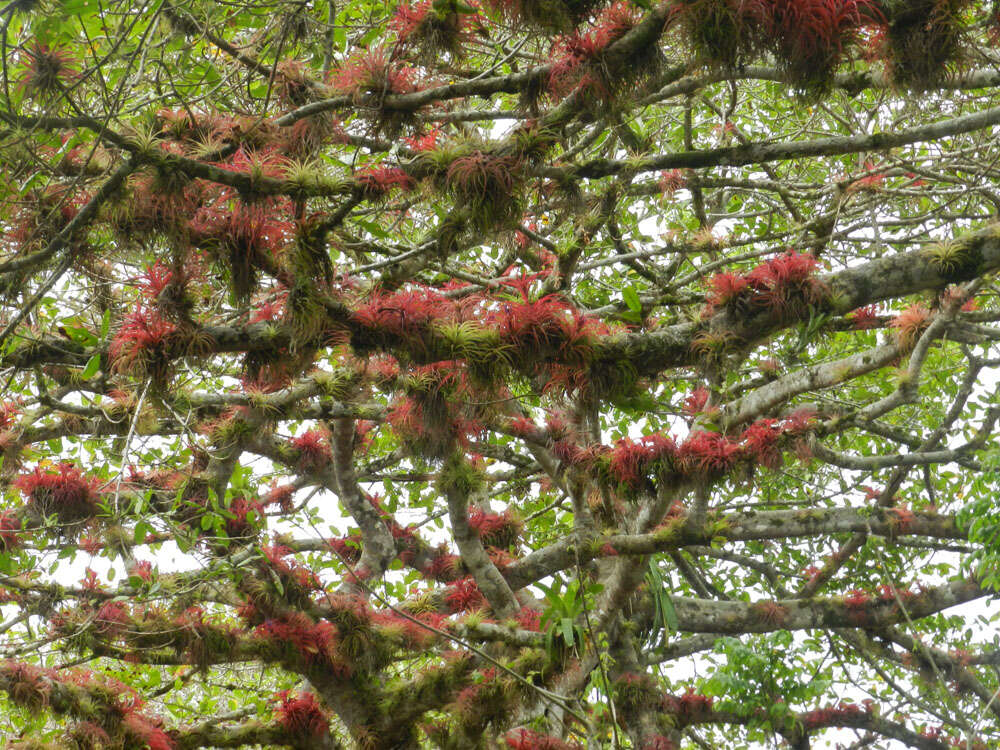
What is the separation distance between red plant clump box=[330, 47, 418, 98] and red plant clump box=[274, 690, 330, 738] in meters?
4.05

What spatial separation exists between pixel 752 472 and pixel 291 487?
3.90m

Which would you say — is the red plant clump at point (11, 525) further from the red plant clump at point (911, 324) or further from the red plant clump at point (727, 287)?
the red plant clump at point (911, 324)

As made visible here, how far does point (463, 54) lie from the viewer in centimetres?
445

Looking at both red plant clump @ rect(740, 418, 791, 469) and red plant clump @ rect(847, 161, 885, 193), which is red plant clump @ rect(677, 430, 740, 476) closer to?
red plant clump @ rect(740, 418, 791, 469)

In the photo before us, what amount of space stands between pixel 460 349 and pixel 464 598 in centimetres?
317

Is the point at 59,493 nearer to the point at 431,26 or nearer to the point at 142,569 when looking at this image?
the point at 142,569

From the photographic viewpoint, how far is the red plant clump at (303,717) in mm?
6238

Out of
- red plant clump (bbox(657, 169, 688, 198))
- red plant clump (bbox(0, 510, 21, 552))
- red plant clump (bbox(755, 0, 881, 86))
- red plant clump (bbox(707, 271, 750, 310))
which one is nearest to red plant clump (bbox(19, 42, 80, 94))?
red plant clump (bbox(755, 0, 881, 86))

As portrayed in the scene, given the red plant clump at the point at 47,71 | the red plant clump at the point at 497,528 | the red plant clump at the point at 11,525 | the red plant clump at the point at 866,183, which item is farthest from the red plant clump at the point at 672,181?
the red plant clump at the point at 11,525

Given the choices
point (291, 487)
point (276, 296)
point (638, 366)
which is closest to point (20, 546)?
point (291, 487)

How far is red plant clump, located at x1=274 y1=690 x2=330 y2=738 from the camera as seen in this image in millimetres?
6238

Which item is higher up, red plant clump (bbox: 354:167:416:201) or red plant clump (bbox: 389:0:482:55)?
red plant clump (bbox: 389:0:482:55)

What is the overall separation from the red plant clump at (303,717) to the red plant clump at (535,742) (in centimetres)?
136

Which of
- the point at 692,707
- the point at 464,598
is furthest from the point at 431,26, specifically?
the point at 692,707
